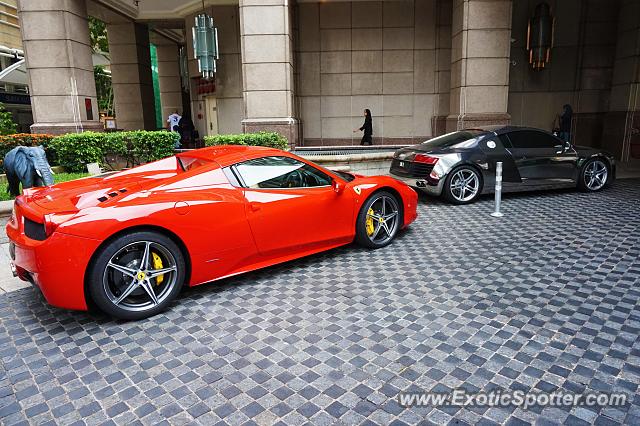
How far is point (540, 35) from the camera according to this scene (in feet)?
52.9

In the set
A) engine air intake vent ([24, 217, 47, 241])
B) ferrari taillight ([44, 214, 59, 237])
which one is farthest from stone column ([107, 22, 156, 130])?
ferrari taillight ([44, 214, 59, 237])

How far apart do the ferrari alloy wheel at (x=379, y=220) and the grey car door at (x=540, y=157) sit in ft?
13.2

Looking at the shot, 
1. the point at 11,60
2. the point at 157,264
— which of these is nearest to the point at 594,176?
the point at 157,264

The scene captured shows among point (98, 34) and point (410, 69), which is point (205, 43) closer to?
point (410, 69)

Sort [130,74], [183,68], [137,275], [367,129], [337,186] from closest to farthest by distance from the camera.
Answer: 1. [137,275]
2. [337,186]
3. [367,129]
4. [130,74]
5. [183,68]

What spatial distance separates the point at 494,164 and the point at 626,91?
33.9 ft

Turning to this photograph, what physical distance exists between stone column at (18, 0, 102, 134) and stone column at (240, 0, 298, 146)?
15.8 feet

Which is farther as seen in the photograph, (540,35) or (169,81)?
(169,81)

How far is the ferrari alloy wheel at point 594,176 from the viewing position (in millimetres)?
9359

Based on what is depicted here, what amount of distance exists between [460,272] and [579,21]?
53.9 feet

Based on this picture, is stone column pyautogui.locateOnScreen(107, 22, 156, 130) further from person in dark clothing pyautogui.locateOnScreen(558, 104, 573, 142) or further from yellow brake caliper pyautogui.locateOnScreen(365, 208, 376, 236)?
person in dark clothing pyautogui.locateOnScreen(558, 104, 573, 142)

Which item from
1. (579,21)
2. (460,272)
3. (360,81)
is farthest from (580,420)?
(579,21)

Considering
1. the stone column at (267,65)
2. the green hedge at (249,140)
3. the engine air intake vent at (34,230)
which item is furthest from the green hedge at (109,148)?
the engine air intake vent at (34,230)

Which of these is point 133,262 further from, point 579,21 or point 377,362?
point 579,21
